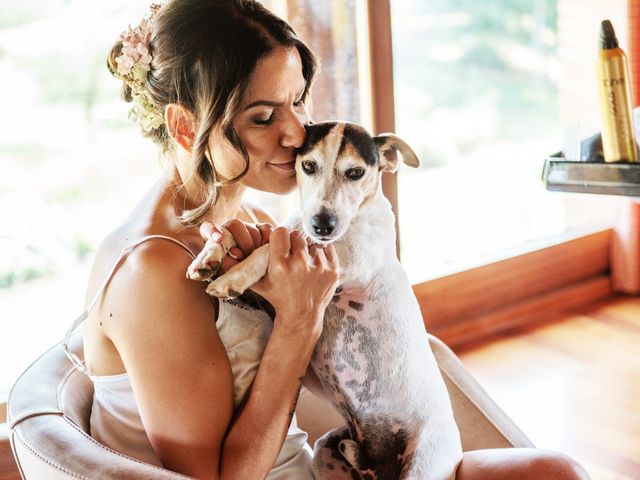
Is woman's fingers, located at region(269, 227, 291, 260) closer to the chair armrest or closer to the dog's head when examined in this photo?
the dog's head

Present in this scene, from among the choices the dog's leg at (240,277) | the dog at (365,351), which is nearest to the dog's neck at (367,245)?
the dog at (365,351)

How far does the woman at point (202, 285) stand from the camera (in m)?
1.26

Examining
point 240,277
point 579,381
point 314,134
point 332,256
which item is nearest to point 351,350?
point 332,256

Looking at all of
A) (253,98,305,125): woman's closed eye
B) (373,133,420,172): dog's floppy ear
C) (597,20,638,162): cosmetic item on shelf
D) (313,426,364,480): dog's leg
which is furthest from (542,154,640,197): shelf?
(313,426,364,480): dog's leg

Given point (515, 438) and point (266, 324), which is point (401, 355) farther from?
point (515, 438)

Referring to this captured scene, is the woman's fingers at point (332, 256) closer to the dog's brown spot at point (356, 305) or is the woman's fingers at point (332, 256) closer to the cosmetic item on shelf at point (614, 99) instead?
the dog's brown spot at point (356, 305)

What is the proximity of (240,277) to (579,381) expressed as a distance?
198 centimetres

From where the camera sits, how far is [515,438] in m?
1.72

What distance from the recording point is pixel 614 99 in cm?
129

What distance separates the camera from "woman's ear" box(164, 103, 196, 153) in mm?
1395

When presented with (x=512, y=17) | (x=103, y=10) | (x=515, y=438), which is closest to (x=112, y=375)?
(x=515, y=438)

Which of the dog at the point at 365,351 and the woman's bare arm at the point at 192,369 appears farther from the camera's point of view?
the dog at the point at 365,351

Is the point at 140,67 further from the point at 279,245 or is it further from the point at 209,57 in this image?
the point at 279,245

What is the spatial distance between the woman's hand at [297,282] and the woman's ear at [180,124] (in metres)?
0.27
